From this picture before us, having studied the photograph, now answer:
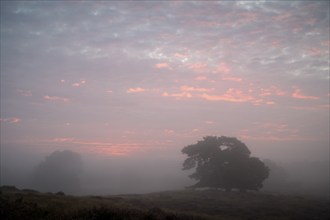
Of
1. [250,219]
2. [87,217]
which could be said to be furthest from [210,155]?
[87,217]

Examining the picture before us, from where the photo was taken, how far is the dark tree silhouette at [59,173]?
120375mm

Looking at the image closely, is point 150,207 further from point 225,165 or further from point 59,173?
point 59,173

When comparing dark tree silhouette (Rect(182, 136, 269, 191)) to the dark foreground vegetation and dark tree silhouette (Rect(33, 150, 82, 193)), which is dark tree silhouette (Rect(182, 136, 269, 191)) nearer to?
the dark foreground vegetation

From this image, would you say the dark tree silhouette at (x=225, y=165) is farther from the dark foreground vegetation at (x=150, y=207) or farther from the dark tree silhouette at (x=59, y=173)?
the dark tree silhouette at (x=59, y=173)

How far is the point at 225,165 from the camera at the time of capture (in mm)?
61344

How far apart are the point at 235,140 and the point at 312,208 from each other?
26.0 m

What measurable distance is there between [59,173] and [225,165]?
99.0m

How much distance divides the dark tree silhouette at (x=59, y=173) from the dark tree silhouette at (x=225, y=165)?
7254 cm

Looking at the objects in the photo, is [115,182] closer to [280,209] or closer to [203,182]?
[203,182]

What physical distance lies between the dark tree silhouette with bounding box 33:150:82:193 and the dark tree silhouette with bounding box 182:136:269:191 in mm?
72544

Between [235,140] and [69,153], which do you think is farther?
[69,153]

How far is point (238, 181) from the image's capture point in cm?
5912

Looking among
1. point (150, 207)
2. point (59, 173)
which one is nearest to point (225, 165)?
point (150, 207)

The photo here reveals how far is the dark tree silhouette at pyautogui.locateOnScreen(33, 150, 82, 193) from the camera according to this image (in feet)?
395
